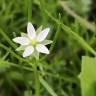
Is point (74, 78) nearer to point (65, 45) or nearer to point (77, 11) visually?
point (65, 45)

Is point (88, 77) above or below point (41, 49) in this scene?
A: below

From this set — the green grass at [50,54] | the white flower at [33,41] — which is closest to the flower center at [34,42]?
the white flower at [33,41]

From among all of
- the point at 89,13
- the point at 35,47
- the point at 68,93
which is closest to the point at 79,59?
the point at 68,93

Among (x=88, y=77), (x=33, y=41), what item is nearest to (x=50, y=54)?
(x=88, y=77)

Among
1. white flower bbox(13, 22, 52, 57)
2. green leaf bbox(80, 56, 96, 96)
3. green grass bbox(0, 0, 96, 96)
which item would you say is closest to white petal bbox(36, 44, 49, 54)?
white flower bbox(13, 22, 52, 57)

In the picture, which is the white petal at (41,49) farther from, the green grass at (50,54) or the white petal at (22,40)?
the green grass at (50,54)

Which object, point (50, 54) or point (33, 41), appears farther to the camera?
point (50, 54)

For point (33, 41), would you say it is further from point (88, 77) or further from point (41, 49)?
point (88, 77)

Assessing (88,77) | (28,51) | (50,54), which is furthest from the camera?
(50,54)

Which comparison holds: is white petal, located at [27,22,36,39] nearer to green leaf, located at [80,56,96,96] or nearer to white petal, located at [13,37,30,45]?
white petal, located at [13,37,30,45]
